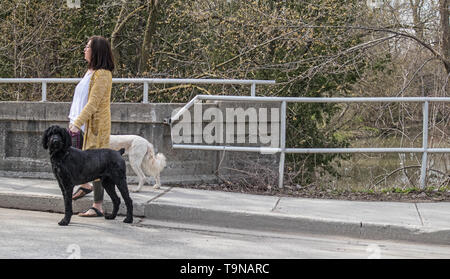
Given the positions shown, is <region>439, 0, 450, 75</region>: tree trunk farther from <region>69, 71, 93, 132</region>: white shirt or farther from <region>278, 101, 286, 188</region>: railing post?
<region>69, 71, 93, 132</region>: white shirt

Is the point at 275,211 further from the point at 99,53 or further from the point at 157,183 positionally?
the point at 99,53

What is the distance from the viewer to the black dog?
20.7ft

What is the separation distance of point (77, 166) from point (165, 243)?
130 centimetres

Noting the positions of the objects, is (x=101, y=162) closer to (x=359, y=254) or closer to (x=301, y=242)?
(x=301, y=242)

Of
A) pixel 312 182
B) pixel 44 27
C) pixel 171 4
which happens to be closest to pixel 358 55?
pixel 312 182

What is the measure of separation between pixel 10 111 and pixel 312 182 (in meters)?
4.62

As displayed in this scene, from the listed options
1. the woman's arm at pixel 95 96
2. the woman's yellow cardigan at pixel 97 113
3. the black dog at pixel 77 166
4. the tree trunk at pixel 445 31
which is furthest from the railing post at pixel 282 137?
the tree trunk at pixel 445 31

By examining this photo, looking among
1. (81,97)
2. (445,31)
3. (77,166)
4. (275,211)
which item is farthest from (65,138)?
(445,31)

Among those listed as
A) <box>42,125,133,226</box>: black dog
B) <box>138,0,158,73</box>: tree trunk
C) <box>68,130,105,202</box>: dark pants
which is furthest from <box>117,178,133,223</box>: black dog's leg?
<box>138,0,158,73</box>: tree trunk

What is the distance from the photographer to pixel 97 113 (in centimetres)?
682

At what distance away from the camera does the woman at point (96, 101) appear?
6.70 metres

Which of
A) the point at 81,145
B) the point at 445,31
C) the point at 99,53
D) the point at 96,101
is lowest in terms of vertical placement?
the point at 81,145

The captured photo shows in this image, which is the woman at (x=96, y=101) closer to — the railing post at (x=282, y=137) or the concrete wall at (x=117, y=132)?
the concrete wall at (x=117, y=132)

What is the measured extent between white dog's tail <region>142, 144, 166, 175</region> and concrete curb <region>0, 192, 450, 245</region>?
0.58 metres
